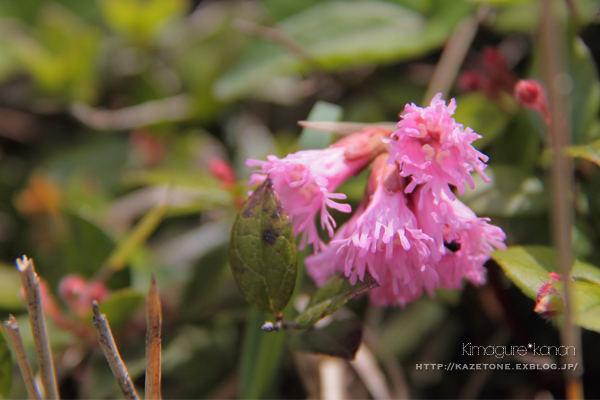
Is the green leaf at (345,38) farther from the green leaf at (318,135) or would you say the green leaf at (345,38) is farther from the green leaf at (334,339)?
the green leaf at (334,339)

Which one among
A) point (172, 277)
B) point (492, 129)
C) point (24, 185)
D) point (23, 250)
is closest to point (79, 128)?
point (24, 185)

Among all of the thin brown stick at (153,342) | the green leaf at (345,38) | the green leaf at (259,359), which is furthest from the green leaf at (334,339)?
the green leaf at (345,38)

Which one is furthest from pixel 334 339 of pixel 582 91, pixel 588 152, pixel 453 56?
pixel 453 56

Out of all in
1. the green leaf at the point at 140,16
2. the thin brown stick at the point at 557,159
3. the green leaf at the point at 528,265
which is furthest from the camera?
the green leaf at the point at 140,16

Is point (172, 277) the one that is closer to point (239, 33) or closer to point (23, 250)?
point (23, 250)

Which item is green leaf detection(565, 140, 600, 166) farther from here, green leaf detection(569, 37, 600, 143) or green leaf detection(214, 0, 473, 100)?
green leaf detection(214, 0, 473, 100)

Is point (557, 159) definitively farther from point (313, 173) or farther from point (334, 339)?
point (334, 339)
